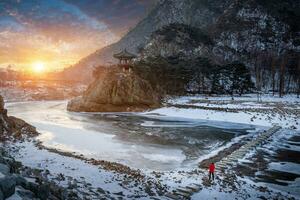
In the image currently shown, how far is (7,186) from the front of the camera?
420 inches

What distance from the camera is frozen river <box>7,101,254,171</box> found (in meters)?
28.6

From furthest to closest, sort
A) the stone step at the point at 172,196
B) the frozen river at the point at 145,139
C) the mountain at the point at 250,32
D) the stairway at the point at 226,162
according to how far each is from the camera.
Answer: the mountain at the point at 250,32, the frozen river at the point at 145,139, the stairway at the point at 226,162, the stone step at the point at 172,196

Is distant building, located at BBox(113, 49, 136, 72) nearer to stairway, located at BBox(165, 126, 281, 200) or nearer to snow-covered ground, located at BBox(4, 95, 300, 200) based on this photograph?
snow-covered ground, located at BBox(4, 95, 300, 200)

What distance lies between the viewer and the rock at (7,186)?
1050 centimetres

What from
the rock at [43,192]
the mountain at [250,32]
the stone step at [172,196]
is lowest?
the stone step at [172,196]

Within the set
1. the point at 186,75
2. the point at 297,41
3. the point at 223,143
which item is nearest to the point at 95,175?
the point at 223,143

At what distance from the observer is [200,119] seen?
55844mm

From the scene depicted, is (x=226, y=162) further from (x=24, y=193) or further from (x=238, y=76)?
(x=238, y=76)

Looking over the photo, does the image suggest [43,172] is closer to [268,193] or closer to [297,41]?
[268,193]

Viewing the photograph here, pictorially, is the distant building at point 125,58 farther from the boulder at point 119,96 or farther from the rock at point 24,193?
the rock at point 24,193

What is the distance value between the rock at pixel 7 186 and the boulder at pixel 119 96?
2293 inches

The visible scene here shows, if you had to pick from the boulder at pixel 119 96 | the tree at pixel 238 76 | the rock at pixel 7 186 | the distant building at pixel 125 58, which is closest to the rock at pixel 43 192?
the rock at pixel 7 186

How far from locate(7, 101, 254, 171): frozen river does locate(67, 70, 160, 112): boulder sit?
14770mm

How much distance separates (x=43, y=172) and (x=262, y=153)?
20.2 m
